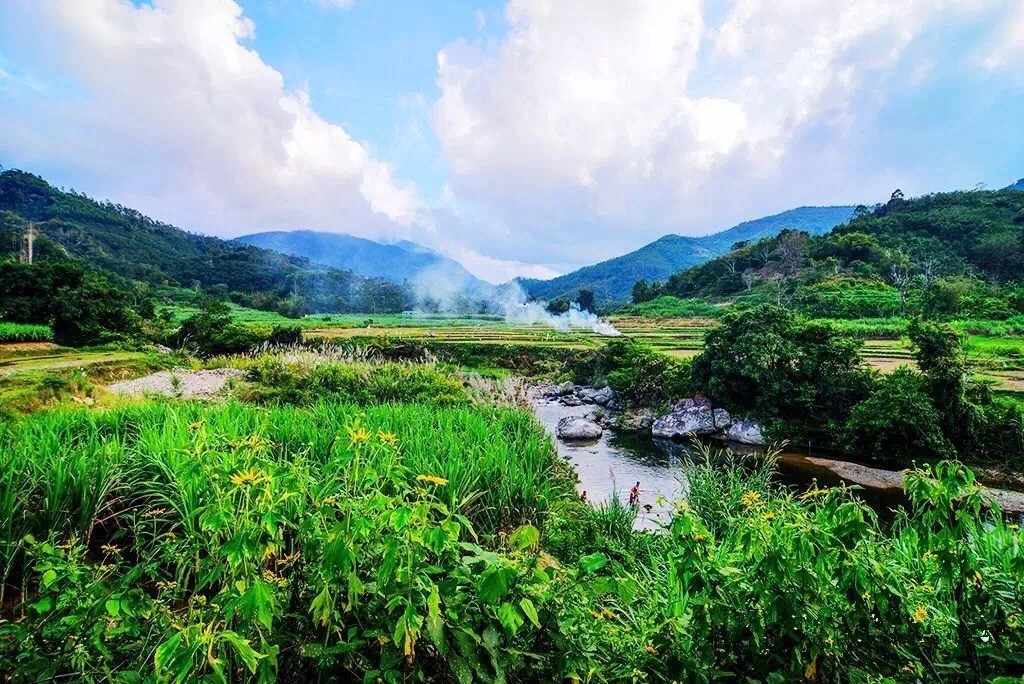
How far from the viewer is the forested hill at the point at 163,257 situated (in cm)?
7012

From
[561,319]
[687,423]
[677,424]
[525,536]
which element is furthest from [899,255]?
[525,536]

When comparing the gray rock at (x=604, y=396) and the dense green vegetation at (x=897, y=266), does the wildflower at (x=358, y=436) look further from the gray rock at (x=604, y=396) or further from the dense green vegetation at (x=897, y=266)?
the dense green vegetation at (x=897, y=266)

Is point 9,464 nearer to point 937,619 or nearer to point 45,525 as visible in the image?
point 45,525

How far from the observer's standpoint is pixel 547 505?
5.23 m

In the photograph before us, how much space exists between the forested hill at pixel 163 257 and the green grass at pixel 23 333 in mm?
48670

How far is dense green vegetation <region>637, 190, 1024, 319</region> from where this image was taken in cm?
4356

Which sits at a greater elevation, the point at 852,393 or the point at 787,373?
the point at 787,373

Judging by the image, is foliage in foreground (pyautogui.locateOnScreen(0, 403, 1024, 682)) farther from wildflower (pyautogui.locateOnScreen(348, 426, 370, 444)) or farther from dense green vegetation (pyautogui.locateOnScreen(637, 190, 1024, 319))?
dense green vegetation (pyautogui.locateOnScreen(637, 190, 1024, 319))

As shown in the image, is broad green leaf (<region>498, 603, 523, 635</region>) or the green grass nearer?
broad green leaf (<region>498, 603, 523, 635</region>)

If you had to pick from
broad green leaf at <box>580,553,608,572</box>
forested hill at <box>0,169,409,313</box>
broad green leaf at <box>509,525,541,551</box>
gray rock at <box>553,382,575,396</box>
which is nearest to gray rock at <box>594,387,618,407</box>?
gray rock at <box>553,382,575,396</box>

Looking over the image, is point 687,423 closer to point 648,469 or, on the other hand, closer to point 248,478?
point 648,469

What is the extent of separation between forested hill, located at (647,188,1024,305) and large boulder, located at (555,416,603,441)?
37652 mm

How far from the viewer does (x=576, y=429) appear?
754 inches

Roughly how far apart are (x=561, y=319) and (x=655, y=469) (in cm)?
5694
